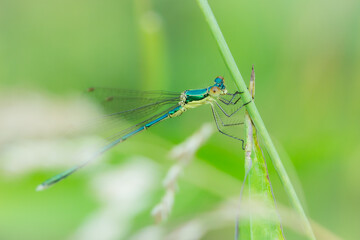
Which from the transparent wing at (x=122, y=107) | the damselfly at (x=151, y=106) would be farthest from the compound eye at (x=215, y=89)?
the transparent wing at (x=122, y=107)

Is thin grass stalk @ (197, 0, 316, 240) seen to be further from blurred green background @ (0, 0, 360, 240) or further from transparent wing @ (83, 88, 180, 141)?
transparent wing @ (83, 88, 180, 141)

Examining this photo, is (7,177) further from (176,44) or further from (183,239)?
(176,44)

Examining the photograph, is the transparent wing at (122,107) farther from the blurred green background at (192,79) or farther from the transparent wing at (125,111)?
the blurred green background at (192,79)

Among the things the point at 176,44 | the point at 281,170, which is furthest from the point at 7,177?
the point at 281,170

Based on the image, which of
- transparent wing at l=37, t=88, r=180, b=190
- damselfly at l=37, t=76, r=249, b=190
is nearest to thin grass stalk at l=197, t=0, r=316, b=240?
damselfly at l=37, t=76, r=249, b=190

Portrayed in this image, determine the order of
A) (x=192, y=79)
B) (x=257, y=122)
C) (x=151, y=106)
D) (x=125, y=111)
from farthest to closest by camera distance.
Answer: (x=192, y=79), (x=125, y=111), (x=151, y=106), (x=257, y=122)

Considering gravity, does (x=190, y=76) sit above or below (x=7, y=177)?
above

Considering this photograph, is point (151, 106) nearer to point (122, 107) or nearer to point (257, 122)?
point (122, 107)

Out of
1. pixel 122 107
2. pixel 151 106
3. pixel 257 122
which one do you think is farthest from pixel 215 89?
pixel 122 107
